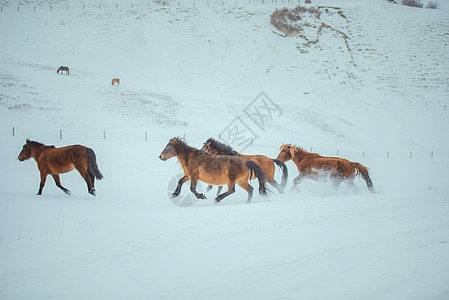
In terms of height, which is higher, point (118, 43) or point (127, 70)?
point (118, 43)

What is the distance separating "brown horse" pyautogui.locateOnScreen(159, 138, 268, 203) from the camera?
7176 mm

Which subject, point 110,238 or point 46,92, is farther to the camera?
point 46,92

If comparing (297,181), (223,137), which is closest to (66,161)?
(297,181)

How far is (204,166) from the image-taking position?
7199 millimetres

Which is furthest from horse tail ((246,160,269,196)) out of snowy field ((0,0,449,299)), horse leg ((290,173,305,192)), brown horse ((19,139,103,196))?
brown horse ((19,139,103,196))

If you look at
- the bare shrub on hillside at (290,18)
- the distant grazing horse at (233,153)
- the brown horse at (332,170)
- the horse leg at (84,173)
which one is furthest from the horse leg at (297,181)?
the bare shrub on hillside at (290,18)

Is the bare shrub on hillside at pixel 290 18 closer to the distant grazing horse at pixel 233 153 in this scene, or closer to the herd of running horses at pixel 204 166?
the herd of running horses at pixel 204 166

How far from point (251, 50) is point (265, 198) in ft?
130

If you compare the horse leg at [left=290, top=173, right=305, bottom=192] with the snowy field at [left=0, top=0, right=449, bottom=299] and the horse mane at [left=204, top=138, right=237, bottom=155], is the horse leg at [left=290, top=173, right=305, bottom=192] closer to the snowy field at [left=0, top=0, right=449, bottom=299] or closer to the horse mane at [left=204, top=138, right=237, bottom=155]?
the snowy field at [left=0, top=0, right=449, bottom=299]

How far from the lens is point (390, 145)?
25562mm

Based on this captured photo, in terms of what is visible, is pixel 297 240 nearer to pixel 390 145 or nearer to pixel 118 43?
pixel 390 145

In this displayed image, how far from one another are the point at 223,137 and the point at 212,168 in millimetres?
14868

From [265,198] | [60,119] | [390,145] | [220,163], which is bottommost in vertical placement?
[390,145]

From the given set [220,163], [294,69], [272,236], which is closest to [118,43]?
[294,69]
